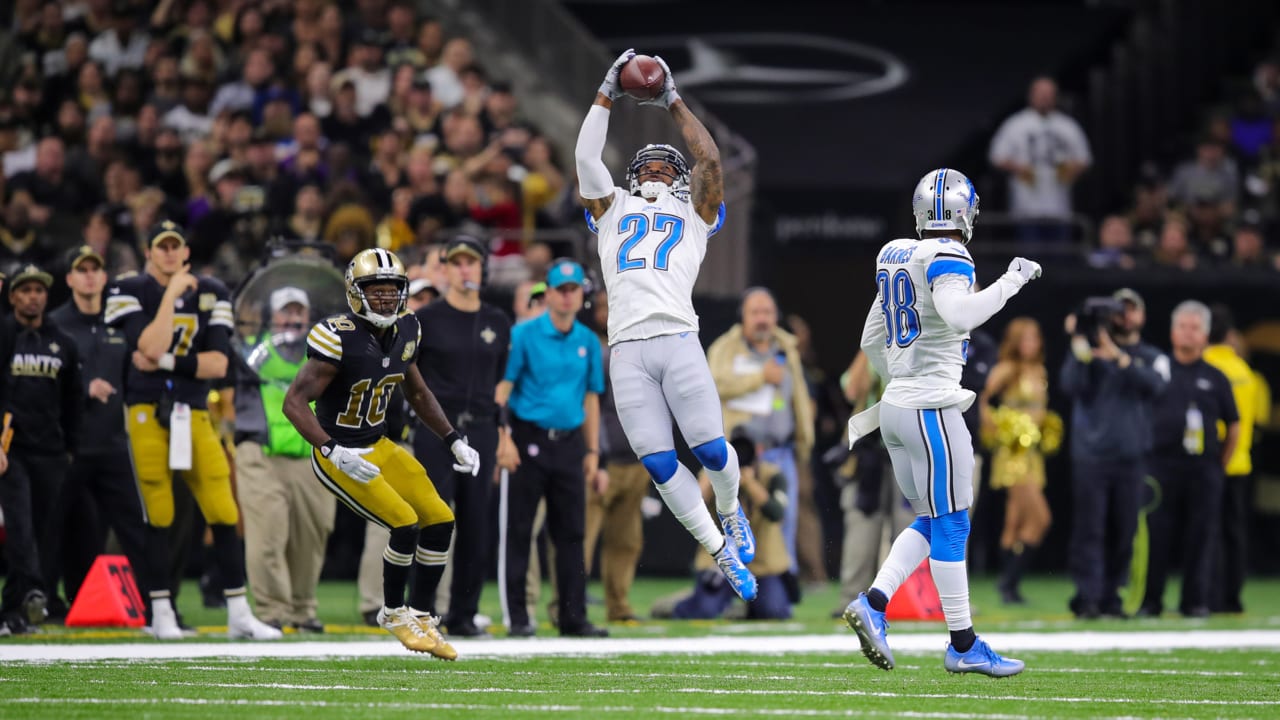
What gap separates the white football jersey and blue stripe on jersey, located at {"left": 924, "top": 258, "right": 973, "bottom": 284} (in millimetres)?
1222

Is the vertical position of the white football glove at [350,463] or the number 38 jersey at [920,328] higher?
the number 38 jersey at [920,328]

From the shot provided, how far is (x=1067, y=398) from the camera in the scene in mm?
18312

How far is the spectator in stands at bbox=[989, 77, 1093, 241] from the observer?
1927 centimetres

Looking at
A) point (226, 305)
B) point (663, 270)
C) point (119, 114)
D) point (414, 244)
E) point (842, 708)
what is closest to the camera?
point (842, 708)

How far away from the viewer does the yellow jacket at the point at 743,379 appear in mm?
13508

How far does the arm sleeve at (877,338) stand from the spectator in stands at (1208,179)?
10.9 metres

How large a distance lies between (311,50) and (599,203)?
34.4ft

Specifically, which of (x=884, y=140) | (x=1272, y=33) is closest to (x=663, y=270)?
(x=884, y=140)

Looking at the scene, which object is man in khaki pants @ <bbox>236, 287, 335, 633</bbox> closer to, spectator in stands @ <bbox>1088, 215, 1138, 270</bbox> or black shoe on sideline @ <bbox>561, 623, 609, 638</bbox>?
black shoe on sideline @ <bbox>561, 623, 609, 638</bbox>

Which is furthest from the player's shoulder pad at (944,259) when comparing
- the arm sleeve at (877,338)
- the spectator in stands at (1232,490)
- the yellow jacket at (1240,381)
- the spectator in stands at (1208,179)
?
the spectator in stands at (1208,179)

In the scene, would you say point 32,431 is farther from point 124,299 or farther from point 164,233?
point 164,233

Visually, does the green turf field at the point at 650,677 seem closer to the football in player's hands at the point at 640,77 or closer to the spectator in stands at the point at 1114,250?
the football in player's hands at the point at 640,77

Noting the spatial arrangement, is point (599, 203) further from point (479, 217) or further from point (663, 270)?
point (479, 217)

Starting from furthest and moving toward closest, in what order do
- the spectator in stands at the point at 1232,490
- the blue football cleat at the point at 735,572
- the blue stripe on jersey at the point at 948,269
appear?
the spectator in stands at the point at 1232,490 → the blue football cleat at the point at 735,572 → the blue stripe on jersey at the point at 948,269
